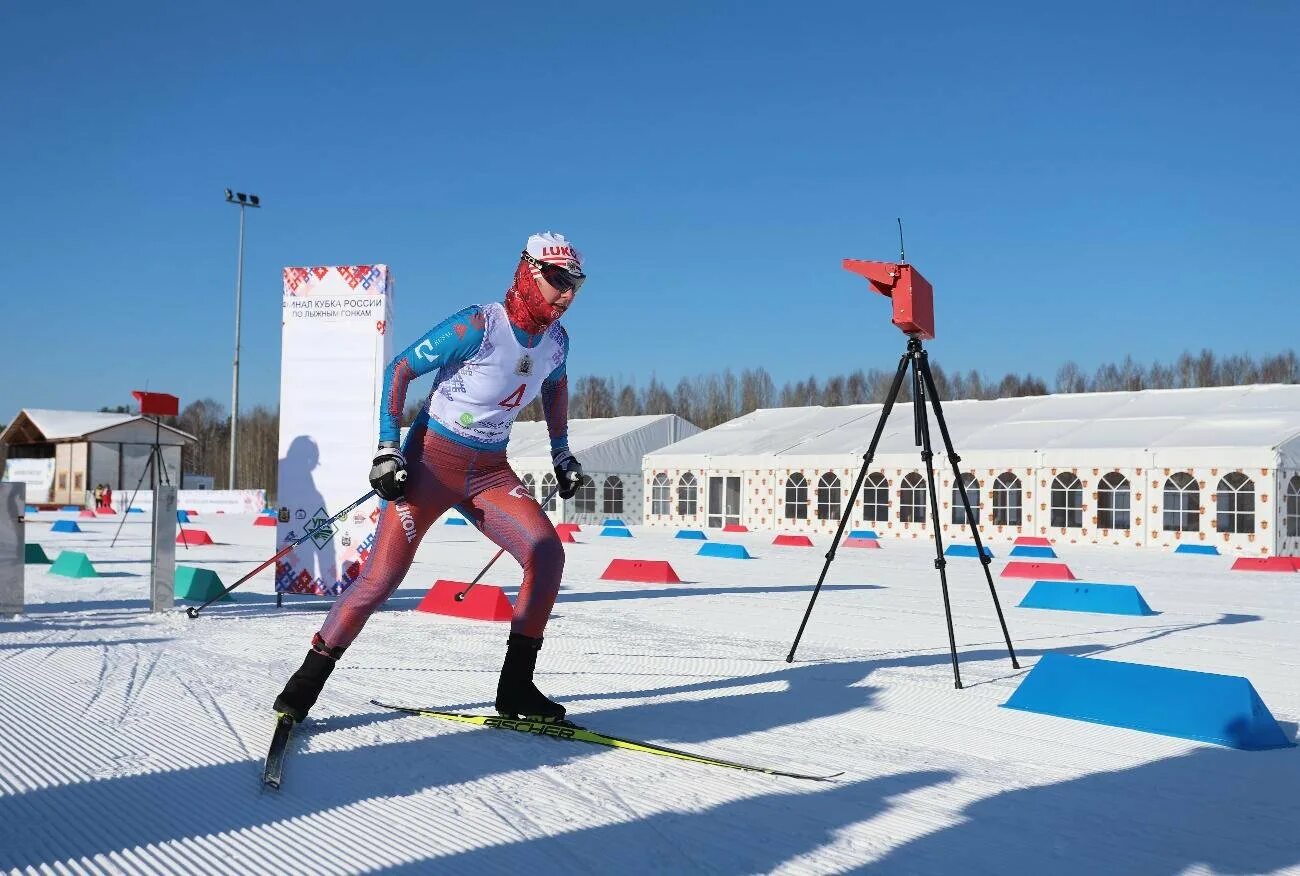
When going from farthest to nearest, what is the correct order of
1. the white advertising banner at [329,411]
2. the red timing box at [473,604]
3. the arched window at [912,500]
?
the arched window at [912,500] → the white advertising banner at [329,411] → the red timing box at [473,604]

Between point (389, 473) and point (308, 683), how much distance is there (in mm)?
791

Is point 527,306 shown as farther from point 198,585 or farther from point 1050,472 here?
point 1050,472

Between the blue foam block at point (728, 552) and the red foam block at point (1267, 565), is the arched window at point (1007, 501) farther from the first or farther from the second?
the blue foam block at point (728, 552)

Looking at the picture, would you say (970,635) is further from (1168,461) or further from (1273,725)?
(1168,461)

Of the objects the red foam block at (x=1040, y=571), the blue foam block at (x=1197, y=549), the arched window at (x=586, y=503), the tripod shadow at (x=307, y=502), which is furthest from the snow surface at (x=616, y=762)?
the arched window at (x=586, y=503)

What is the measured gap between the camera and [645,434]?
38188mm

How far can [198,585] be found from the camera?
908cm

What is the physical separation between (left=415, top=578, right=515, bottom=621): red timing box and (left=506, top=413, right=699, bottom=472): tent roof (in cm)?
2560

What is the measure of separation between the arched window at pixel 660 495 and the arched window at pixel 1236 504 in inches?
621

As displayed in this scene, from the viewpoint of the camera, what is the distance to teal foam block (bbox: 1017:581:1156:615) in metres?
9.59

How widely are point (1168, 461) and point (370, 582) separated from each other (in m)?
21.2

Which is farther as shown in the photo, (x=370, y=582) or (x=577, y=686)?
(x=577, y=686)

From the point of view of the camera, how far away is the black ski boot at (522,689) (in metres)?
4.20

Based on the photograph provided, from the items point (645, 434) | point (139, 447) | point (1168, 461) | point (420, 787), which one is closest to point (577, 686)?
point (420, 787)
